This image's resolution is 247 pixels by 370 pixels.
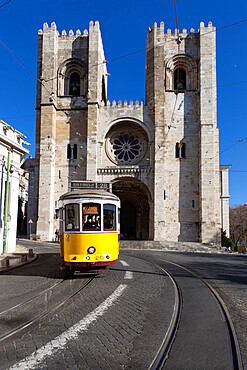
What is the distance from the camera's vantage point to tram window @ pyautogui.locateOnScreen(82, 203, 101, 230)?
867 centimetres

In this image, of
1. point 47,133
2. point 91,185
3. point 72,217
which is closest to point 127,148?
point 47,133

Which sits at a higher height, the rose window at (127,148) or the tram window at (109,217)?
the rose window at (127,148)

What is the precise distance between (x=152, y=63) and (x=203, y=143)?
8661 millimetres

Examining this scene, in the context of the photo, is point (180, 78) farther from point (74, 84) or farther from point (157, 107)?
point (74, 84)

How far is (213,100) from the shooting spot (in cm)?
2791

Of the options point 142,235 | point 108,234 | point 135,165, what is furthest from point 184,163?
point 108,234

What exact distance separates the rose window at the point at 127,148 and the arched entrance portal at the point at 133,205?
8.00ft

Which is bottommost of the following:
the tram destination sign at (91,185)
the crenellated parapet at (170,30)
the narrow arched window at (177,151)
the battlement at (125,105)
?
the tram destination sign at (91,185)

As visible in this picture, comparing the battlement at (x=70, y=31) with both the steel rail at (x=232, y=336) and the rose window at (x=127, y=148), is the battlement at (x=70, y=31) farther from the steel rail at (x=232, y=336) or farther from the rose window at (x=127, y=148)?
the steel rail at (x=232, y=336)

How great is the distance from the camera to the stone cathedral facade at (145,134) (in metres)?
27.6

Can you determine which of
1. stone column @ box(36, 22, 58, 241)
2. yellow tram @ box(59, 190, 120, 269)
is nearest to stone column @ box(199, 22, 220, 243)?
stone column @ box(36, 22, 58, 241)

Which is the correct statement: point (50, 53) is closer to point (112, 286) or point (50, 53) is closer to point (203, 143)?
point (203, 143)

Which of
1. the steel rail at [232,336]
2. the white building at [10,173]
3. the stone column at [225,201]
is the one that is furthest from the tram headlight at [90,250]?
the stone column at [225,201]

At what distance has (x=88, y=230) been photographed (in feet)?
28.2
